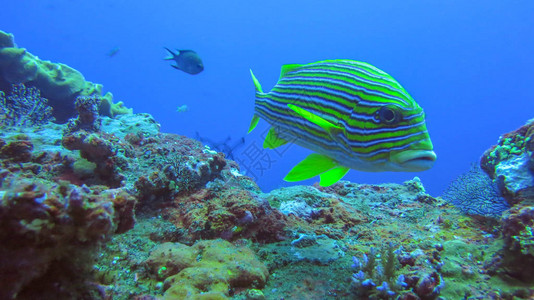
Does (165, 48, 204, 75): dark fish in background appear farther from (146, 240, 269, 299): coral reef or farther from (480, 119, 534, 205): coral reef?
(480, 119, 534, 205): coral reef

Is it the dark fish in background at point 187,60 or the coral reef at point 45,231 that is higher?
the dark fish in background at point 187,60

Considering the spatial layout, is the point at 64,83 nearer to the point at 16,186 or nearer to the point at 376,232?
the point at 16,186

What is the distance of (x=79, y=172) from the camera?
4.01m

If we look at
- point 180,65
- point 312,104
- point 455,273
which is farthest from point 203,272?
point 180,65

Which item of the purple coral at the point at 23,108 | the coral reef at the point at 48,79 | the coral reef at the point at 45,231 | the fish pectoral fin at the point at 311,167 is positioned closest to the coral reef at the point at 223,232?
the coral reef at the point at 45,231

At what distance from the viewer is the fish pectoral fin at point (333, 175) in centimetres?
258

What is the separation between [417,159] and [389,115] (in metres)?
0.38

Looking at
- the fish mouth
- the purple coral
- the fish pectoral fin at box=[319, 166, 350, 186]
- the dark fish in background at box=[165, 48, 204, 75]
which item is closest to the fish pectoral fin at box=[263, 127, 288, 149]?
the fish pectoral fin at box=[319, 166, 350, 186]

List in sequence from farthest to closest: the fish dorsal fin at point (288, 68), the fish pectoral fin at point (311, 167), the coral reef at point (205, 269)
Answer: the fish dorsal fin at point (288, 68), the fish pectoral fin at point (311, 167), the coral reef at point (205, 269)

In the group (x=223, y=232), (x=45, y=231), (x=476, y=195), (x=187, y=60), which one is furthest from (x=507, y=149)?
(x=187, y=60)

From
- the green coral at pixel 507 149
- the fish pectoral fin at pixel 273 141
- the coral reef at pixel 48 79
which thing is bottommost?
the fish pectoral fin at pixel 273 141

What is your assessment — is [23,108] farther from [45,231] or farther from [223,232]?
[45,231]

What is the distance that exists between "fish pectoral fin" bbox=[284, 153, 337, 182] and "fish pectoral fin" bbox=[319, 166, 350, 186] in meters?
0.10

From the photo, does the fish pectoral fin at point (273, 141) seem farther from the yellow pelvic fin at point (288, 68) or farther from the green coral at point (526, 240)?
the green coral at point (526, 240)
